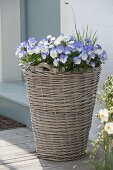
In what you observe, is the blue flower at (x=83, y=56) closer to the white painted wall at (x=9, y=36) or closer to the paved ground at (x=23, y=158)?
the paved ground at (x=23, y=158)

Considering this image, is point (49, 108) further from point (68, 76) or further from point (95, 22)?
point (95, 22)

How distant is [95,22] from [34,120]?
41.2 inches

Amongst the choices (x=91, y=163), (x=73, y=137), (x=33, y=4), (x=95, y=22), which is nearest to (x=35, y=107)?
(x=73, y=137)

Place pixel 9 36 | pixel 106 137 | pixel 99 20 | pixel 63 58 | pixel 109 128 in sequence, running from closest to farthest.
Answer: pixel 109 128 → pixel 106 137 → pixel 63 58 → pixel 99 20 → pixel 9 36

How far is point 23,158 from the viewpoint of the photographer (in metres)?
4.02

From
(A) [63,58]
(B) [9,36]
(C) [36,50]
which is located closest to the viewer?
(A) [63,58]

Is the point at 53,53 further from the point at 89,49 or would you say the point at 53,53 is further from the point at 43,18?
the point at 43,18

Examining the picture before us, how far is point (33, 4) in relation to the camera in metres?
6.29

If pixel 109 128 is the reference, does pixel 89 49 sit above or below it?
above

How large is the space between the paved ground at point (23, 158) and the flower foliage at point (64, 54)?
2.49ft

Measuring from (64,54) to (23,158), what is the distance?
3.15ft

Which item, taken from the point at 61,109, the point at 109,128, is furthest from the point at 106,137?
the point at 61,109

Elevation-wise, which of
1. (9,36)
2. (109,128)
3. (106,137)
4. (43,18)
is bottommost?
(106,137)

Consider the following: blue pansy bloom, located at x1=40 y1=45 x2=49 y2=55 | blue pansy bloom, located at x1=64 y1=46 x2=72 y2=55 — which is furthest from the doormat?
blue pansy bloom, located at x1=64 y1=46 x2=72 y2=55
